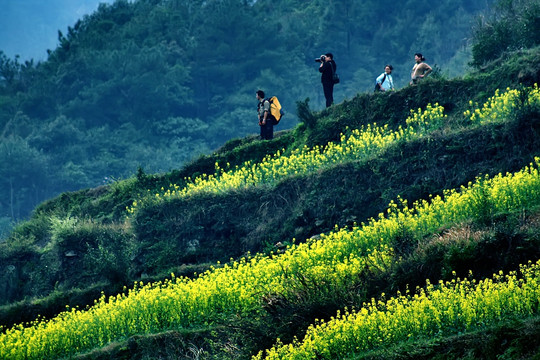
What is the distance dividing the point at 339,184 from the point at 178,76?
42388 millimetres

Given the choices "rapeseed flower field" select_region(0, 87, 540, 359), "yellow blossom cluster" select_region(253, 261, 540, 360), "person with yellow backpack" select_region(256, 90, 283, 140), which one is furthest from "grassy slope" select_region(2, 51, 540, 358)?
"yellow blossom cluster" select_region(253, 261, 540, 360)

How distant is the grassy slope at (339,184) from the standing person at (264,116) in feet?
2.57

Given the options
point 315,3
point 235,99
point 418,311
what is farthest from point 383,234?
point 315,3

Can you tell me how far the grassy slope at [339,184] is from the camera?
21.6m

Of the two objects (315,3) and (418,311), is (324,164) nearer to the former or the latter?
(418,311)

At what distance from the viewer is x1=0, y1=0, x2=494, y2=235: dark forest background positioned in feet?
207

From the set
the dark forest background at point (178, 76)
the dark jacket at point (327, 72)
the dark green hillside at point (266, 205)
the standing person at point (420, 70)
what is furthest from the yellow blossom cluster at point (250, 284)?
the dark forest background at point (178, 76)

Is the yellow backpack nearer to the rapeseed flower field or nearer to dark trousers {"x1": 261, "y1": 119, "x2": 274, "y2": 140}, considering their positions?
dark trousers {"x1": 261, "y1": 119, "x2": 274, "y2": 140}

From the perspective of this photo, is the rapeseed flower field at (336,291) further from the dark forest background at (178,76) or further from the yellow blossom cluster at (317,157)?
the dark forest background at (178,76)

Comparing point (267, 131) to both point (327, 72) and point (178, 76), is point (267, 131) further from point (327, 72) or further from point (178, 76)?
point (178, 76)

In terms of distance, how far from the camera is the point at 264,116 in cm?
2870

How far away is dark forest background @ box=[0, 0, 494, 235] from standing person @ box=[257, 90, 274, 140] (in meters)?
30.1

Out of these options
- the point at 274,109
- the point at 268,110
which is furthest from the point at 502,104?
the point at 268,110

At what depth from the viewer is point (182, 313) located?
19.2 metres
